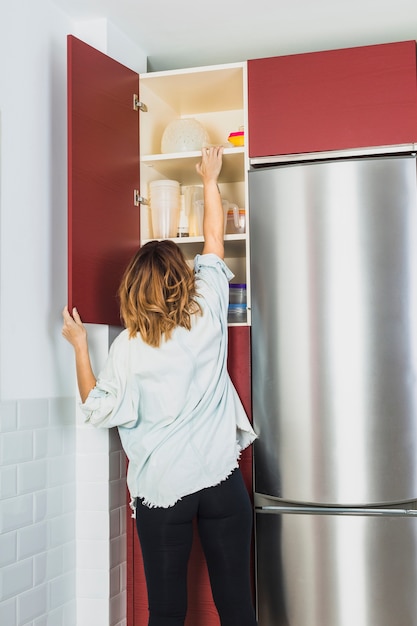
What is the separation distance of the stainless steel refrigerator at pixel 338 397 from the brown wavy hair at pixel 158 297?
17.0 inches

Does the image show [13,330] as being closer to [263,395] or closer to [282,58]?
[263,395]

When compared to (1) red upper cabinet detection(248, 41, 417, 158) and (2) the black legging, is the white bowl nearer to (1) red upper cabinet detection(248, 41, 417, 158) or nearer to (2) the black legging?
(1) red upper cabinet detection(248, 41, 417, 158)

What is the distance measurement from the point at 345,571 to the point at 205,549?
485 millimetres

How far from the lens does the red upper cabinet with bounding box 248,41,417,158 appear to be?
7.74 feet

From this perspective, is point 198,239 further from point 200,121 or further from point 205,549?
point 205,549

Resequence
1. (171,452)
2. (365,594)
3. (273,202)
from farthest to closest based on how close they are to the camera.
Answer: (273,202) → (365,594) → (171,452)

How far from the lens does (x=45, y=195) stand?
2.27 meters

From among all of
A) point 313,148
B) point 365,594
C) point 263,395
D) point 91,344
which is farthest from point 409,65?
point 365,594

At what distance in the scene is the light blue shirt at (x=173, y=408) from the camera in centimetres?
198

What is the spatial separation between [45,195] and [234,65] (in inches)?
31.3

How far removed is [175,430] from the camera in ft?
6.55

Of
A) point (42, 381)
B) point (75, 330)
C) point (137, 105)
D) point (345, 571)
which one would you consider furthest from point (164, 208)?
point (345, 571)

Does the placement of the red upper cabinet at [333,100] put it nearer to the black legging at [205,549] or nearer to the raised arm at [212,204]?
the raised arm at [212,204]

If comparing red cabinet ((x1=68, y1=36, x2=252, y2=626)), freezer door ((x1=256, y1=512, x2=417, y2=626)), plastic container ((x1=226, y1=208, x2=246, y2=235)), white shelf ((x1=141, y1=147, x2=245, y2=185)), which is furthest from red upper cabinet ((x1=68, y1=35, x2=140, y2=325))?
freezer door ((x1=256, y1=512, x2=417, y2=626))
